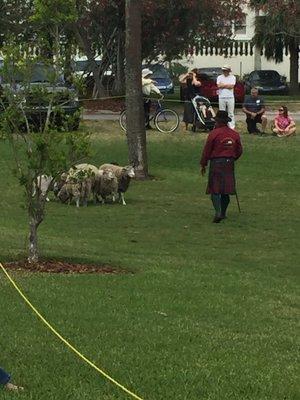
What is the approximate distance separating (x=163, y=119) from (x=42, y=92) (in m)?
15.5

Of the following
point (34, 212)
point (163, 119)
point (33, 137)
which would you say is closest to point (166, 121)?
point (163, 119)

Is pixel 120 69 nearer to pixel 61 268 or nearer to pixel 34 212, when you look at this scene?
pixel 34 212

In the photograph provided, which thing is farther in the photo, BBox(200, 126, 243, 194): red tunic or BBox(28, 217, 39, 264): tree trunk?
BBox(200, 126, 243, 194): red tunic

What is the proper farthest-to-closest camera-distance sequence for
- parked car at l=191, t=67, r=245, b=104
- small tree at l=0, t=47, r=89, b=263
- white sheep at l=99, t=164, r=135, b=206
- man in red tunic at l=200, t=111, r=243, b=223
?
parked car at l=191, t=67, r=245, b=104 < white sheep at l=99, t=164, r=135, b=206 < man in red tunic at l=200, t=111, r=243, b=223 < small tree at l=0, t=47, r=89, b=263

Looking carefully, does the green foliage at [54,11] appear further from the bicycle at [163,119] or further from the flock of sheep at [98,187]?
the bicycle at [163,119]

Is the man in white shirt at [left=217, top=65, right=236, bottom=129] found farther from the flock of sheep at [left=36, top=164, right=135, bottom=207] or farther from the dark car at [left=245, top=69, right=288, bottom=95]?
the dark car at [left=245, top=69, right=288, bottom=95]

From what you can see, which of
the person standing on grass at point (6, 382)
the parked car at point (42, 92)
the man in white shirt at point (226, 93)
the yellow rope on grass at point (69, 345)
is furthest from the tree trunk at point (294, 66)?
the person standing on grass at point (6, 382)

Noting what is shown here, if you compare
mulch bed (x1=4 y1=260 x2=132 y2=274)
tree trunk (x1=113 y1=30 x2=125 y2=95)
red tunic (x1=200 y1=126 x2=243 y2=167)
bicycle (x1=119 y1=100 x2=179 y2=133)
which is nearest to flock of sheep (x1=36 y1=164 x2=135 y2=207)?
red tunic (x1=200 y1=126 x2=243 y2=167)

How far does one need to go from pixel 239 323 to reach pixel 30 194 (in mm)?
3083

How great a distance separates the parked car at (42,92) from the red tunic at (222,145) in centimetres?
486

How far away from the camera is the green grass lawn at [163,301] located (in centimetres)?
569

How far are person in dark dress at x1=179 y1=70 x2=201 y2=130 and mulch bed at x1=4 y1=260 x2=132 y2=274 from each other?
49.0 feet

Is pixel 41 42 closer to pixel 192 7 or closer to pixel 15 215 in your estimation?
pixel 15 215

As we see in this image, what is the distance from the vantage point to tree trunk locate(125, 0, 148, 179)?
1916 cm
